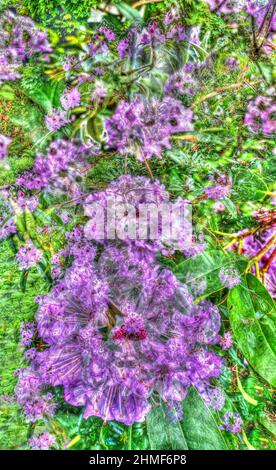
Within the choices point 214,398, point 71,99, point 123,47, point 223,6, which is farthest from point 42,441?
point 223,6

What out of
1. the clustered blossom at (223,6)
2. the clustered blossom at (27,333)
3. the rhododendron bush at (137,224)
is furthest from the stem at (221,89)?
the clustered blossom at (27,333)

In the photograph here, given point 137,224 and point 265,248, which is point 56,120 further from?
point 265,248

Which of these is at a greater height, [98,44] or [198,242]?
[98,44]

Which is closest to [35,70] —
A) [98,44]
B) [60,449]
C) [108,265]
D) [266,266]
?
[98,44]

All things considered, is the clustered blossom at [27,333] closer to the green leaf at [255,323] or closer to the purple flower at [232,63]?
the green leaf at [255,323]
